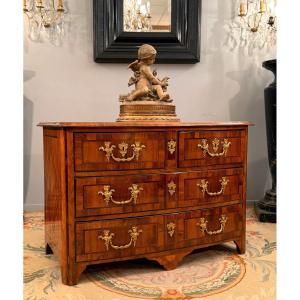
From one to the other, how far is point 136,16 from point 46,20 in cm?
63

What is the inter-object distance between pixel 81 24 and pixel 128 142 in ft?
4.48

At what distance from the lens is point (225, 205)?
1.86 m

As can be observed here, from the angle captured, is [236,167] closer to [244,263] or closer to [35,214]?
[244,263]

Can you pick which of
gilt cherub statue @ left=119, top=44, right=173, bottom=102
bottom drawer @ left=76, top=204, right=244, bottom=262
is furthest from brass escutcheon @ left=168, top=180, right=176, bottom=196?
gilt cherub statue @ left=119, top=44, right=173, bottom=102

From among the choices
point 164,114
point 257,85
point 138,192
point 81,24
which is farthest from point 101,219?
point 257,85

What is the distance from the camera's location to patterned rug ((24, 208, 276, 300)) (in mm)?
1494

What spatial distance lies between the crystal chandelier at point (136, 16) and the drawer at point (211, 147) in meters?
1.14

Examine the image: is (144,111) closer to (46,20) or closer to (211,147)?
(211,147)

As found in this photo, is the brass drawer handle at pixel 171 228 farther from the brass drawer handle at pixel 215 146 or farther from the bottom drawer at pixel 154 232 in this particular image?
the brass drawer handle at pixel 215 146

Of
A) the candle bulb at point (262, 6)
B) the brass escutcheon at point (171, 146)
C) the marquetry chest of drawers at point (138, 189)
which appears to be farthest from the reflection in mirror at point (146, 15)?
the brass escutcheon at point (171, 146)

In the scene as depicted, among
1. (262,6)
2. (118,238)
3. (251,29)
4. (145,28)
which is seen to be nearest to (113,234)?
(118,238)

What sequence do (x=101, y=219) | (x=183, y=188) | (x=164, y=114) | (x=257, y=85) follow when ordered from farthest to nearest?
(x=257, y=85)
(x=164, y=114)
(x=183, y=188)
(x=101, y=219)

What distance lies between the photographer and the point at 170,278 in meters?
1.66

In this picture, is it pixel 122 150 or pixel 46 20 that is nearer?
pixel 122 150
